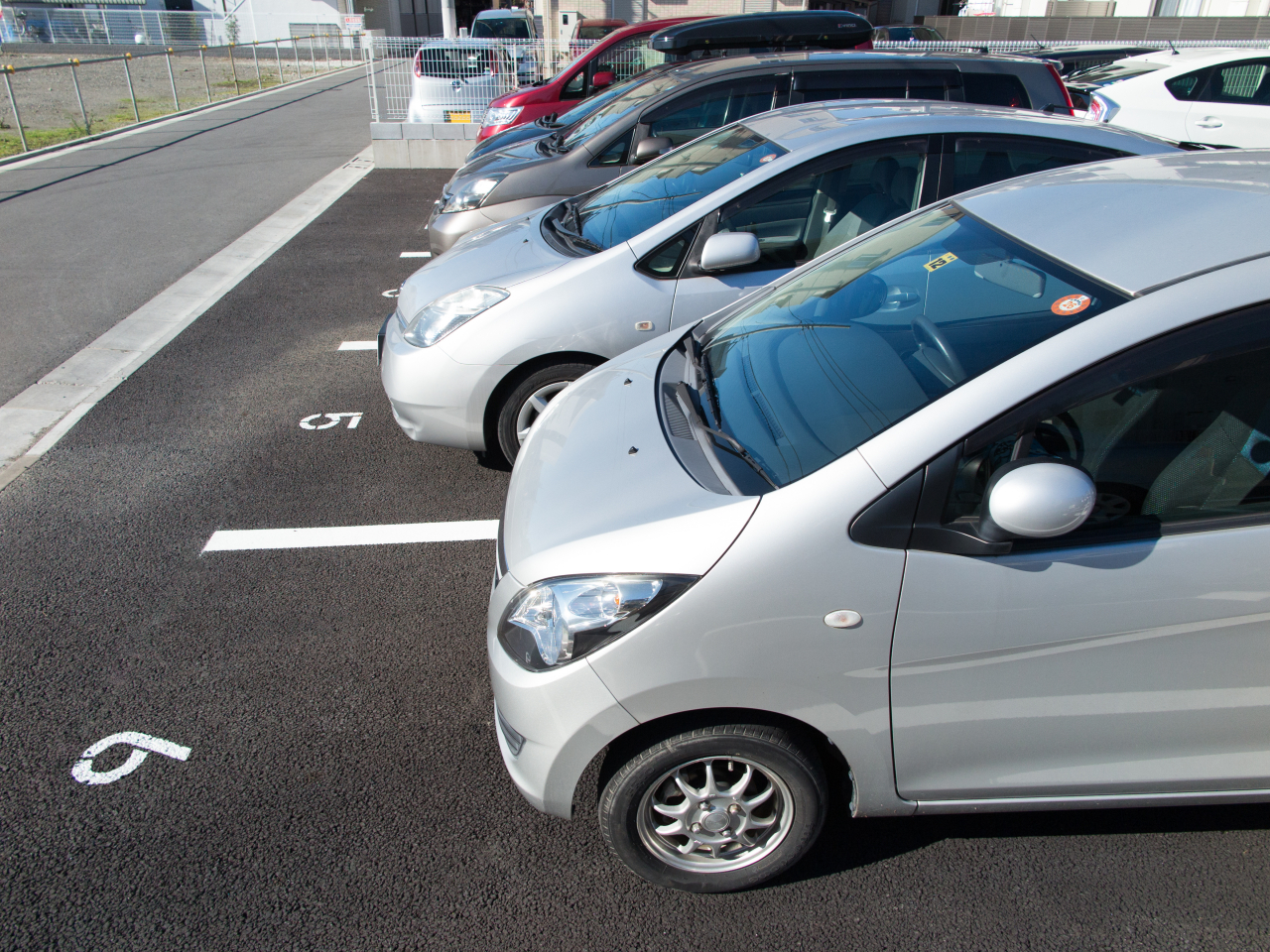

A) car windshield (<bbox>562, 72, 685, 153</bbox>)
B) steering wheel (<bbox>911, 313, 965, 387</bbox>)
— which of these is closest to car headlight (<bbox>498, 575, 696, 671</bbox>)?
steering wheel (<bbox>911, 313, 965, 387</bbox>)

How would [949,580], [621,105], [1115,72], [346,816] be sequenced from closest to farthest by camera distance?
[949,580] < [346,816] < [621,105] < [1115,72]

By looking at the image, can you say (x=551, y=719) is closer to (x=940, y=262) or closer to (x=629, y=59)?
(x=940, y=262)

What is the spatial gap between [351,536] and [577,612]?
229 cm

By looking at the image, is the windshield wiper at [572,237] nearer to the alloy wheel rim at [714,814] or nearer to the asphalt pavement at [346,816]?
the asphalt pavement at [346,816]

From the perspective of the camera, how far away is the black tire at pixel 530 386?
4230 millimetres

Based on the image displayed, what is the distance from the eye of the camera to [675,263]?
4.18 metres

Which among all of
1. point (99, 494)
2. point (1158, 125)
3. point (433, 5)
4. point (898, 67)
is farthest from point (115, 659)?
point (433, 5)

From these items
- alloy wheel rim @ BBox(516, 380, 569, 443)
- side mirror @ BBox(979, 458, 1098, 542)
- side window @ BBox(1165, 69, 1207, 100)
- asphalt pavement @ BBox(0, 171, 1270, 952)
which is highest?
side window @ BBox(1165, 69, 1207, 100)

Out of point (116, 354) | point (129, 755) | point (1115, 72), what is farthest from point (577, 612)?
point (1115, 72)

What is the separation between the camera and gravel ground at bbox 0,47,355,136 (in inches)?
750

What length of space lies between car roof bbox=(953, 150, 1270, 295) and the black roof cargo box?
6817 millimetres

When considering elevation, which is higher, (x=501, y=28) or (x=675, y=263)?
(x=501, y=28)

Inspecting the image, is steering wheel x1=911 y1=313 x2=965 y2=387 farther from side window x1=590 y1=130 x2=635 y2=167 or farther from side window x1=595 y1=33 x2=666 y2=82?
side window x1=595 y1=33 x2=666 y2=82

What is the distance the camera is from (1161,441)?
82.0 inches
